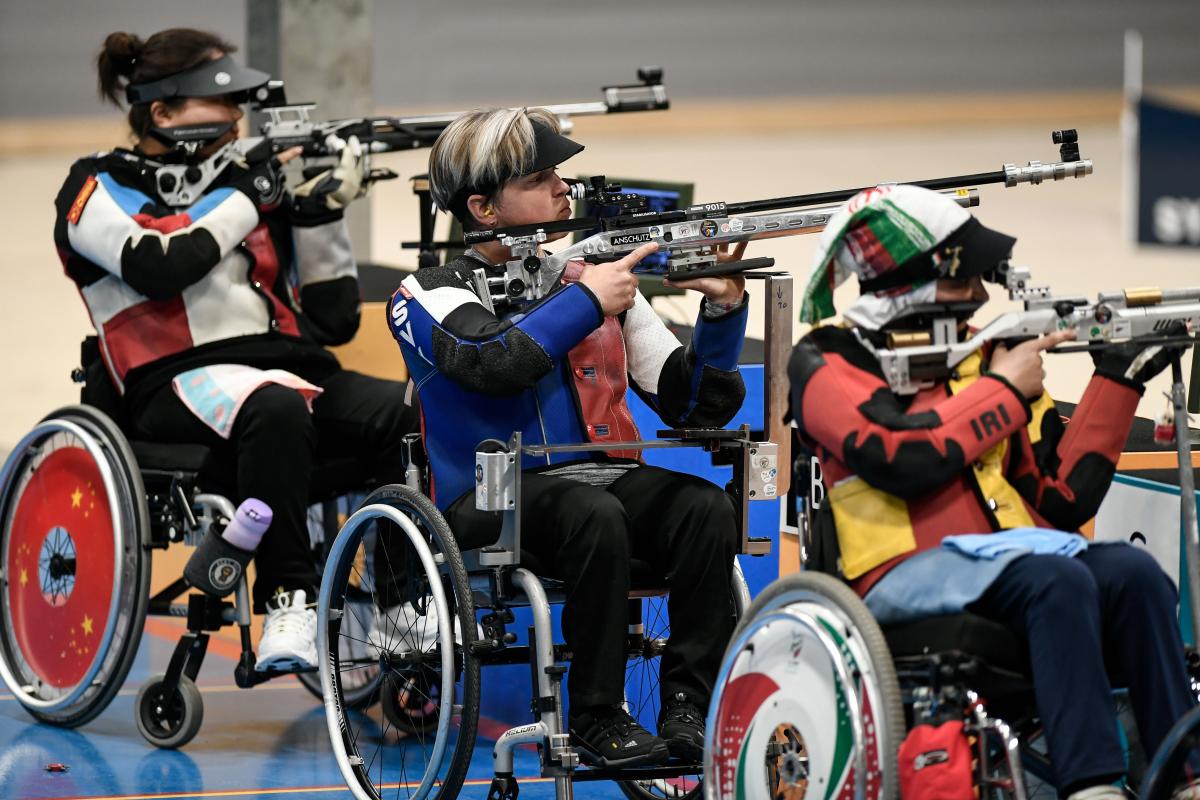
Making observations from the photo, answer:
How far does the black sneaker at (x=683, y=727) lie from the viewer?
3018mm

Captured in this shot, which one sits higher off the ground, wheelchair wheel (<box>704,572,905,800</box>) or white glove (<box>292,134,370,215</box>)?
white glove (<box>292,134,370,215</box>)

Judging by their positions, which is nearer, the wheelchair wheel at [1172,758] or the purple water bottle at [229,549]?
the wheelchair wheel at [1172,758]

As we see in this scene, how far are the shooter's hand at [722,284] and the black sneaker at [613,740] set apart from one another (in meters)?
0.71

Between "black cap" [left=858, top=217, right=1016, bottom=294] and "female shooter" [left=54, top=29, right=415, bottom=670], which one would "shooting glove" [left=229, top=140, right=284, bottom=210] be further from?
"black cap" [left=858, top=217, right=1016, bottom=294]

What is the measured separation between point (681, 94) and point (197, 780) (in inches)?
414

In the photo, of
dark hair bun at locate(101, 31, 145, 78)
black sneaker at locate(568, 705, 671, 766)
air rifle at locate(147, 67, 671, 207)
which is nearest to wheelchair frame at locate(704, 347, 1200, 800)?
black sneaker at locate(568, 705, 671, 766)

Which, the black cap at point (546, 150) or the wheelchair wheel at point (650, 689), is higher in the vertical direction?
the black cap at point (546, 150)

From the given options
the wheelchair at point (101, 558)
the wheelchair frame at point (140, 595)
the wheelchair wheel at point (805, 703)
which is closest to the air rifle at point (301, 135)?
the wheelchair at point (101, 558)

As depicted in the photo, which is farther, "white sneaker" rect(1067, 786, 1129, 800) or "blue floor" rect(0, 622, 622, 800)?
"blue floor" rect(0, 622, 622, 800)

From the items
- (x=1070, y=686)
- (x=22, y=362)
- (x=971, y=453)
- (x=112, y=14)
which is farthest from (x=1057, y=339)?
(x=112, y=14)

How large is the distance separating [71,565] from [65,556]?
0.03 meters

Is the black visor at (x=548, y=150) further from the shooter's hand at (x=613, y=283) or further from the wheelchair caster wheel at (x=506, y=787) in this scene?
the wheelchair caster wheel at (x=506, y=787)

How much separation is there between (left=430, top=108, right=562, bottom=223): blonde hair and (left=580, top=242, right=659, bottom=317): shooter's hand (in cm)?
27

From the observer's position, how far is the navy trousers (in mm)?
2412
